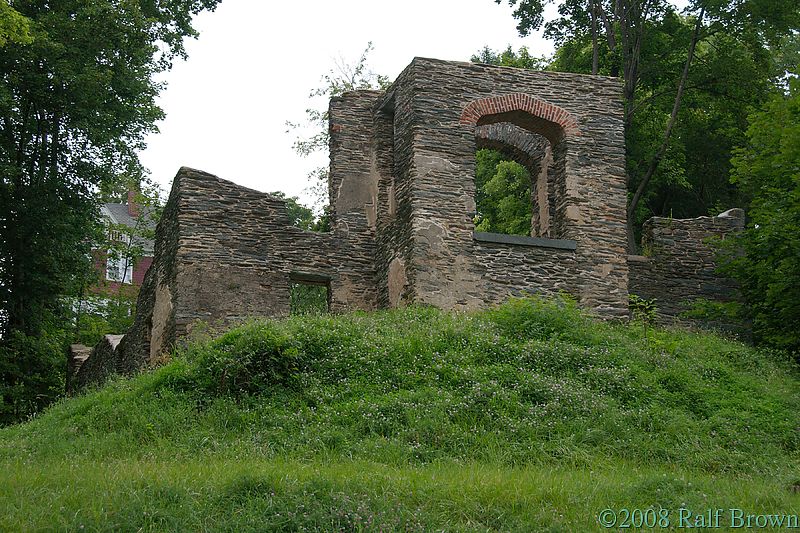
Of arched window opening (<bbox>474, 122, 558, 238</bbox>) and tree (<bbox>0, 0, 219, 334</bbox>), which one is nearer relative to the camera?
arched window opening (<bbox>474, 122, 558, 238</bbox>)

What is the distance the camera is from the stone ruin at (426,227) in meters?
16.6

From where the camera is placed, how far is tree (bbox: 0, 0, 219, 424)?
802 inches

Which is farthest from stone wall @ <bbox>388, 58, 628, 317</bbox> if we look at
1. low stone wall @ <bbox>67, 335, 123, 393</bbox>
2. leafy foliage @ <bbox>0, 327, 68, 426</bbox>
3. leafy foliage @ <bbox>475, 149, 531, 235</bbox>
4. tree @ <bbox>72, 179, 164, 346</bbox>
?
tree @ <bbox>72, 179, 164, 346</bbox>

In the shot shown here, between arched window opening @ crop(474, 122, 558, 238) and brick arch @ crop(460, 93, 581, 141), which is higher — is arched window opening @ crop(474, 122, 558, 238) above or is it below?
below

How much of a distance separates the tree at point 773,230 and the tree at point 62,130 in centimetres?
1250

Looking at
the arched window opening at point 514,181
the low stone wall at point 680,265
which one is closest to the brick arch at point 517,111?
the arched window opening at point 514,181

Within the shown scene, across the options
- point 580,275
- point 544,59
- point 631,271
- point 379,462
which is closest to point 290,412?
point 379,462

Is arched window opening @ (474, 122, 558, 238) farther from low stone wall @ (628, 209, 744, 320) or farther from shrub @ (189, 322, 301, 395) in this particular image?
shrub @ (189, 322, 301, 395)

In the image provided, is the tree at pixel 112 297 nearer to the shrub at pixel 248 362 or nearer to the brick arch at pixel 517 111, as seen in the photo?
the brick arch at pixel 517 111

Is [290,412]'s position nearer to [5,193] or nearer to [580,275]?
[580,275]

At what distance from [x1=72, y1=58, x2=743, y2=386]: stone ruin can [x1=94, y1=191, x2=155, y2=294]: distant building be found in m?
6.61

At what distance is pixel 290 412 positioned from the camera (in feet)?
39.7

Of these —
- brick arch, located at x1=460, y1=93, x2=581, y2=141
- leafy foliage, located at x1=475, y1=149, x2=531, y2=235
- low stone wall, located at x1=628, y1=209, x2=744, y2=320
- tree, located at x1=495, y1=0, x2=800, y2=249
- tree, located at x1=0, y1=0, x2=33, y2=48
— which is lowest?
low stone wall, located at x1=628, y1=209, x2=744, y2=320

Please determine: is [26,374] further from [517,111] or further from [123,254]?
[517,111]
